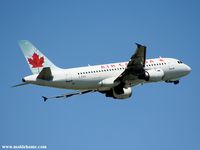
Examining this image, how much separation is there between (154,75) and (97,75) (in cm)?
765

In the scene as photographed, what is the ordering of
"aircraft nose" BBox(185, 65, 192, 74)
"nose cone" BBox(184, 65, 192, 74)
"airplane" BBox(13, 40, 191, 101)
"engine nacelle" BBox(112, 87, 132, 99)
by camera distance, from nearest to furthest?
"airplane" BBox(13, 40, 191, 101), "engine nacelle" BBox(112, 87, 132, 99), "nose cone" BBox(184, 65, 192, 74), "aircraft nose" BBox(185, 65, 192, 74)

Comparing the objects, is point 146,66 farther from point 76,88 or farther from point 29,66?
point 29,66

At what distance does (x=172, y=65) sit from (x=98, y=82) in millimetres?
12367

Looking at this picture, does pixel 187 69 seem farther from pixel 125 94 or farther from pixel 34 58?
pixel 34 58

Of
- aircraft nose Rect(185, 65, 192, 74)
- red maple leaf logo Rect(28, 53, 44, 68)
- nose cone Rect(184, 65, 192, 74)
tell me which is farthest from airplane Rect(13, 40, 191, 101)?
aircraft nose Rect(185, 65, 192, 74)

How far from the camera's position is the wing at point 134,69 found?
2569 inches

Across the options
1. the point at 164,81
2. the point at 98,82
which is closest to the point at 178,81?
the point at 164,81

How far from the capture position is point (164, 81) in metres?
74.0

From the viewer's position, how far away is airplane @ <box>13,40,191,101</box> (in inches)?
2557

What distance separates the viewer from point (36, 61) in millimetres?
67062

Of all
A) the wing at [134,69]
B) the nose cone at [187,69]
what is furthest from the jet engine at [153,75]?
the nose cone at [187,69]

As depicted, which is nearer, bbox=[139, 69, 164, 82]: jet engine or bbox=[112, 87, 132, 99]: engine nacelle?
bbox=[139, 69, 164, 82]: jet engine

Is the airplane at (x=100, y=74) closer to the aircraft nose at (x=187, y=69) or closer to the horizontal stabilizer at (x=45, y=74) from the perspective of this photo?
the horizontal stabilizer at (x=45, y=74)

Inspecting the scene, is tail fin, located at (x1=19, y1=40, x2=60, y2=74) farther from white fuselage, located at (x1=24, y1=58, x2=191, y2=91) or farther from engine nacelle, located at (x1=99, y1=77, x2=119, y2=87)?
engine nacelle, located at (x1=99, y1=77, x2=119, y2=87)
